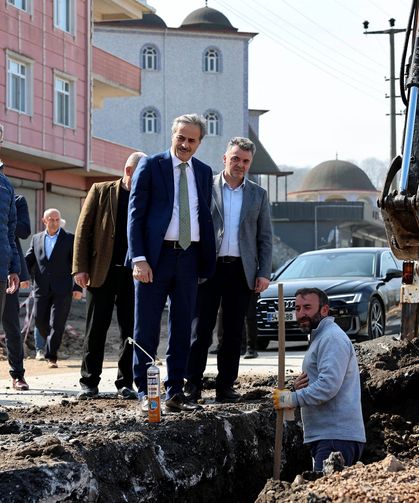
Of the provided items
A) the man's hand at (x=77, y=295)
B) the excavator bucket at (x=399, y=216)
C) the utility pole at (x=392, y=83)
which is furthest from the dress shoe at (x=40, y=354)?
the utility pole at (x=392, y=83)

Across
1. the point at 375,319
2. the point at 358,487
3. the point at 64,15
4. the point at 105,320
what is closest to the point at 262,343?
the point at 375,319

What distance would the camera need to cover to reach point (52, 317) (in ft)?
46.4

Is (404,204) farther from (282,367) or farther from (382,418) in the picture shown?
(382,418)

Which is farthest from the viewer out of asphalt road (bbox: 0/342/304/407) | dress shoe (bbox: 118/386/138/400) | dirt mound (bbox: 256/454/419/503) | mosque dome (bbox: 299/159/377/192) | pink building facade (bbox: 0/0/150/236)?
mosque dome (bbox: 299/159/377/192)

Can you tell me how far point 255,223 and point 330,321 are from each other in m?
2.34

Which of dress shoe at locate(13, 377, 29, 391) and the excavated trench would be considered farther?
dress shoe at locate(13, 377, 29, 391)

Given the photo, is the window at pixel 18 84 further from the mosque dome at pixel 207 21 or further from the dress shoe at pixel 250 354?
the mosque dome at pixel 207 21

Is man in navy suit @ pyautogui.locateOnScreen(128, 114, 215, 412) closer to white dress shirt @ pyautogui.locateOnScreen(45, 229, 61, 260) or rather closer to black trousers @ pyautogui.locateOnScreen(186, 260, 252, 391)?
black trousers @ pyautogui.locateOnScreen(186, 260, 252, 391)

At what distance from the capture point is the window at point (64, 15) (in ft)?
104

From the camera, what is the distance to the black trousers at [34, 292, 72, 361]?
13930 mm

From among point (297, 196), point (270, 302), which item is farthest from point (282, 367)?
point (297, 196)

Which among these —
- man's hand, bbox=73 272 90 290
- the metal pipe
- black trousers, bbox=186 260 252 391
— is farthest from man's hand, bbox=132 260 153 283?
the metal pipe

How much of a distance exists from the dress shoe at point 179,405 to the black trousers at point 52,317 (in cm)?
618

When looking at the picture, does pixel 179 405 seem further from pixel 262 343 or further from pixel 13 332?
pixel 262 343
